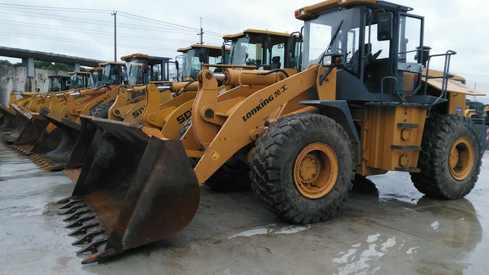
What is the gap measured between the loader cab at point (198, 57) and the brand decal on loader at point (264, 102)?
27.5 ft

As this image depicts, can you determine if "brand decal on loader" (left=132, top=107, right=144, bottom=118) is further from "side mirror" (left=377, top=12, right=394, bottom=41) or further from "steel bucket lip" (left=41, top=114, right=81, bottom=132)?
"side mirror" (left=377, top=12, right=394, bottom=41)

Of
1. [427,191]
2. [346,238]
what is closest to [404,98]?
[427,191]

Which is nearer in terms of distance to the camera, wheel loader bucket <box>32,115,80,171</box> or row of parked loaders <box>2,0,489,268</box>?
row of parked loaders <box>2,0,489,268</box>

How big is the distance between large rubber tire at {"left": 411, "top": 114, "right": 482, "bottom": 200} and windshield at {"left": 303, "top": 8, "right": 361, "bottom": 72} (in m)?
1.51

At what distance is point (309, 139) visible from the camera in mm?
4676

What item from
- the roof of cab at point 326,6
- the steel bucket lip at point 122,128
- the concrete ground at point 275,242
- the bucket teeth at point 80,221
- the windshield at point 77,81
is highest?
the roof of cab at point 326,6

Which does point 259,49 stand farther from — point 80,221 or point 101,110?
point 80,221

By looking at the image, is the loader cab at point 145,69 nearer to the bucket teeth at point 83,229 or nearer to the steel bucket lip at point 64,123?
the steel bucket lip at point 64,123

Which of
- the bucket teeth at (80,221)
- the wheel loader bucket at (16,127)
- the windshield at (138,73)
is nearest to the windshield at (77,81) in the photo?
the wheel loader bucket at (16,127)

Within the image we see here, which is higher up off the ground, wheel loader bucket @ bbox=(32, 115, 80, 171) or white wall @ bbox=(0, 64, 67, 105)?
white wall @ bbox=(0, 64, 67, 105)

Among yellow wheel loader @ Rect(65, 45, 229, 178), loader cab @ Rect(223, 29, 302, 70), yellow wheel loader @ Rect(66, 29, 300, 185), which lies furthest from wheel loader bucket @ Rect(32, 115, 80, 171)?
loader cab @ Rect(223, 29, 302, 70)

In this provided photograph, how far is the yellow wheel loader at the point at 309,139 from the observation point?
3852 millimetres

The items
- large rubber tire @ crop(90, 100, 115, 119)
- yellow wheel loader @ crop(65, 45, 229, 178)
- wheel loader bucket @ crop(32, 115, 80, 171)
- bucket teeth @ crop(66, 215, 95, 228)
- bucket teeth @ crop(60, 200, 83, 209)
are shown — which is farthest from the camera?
large rubber tire @ crop(90, 100, 115, 119)

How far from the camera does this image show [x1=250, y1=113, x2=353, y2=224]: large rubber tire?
445cm
